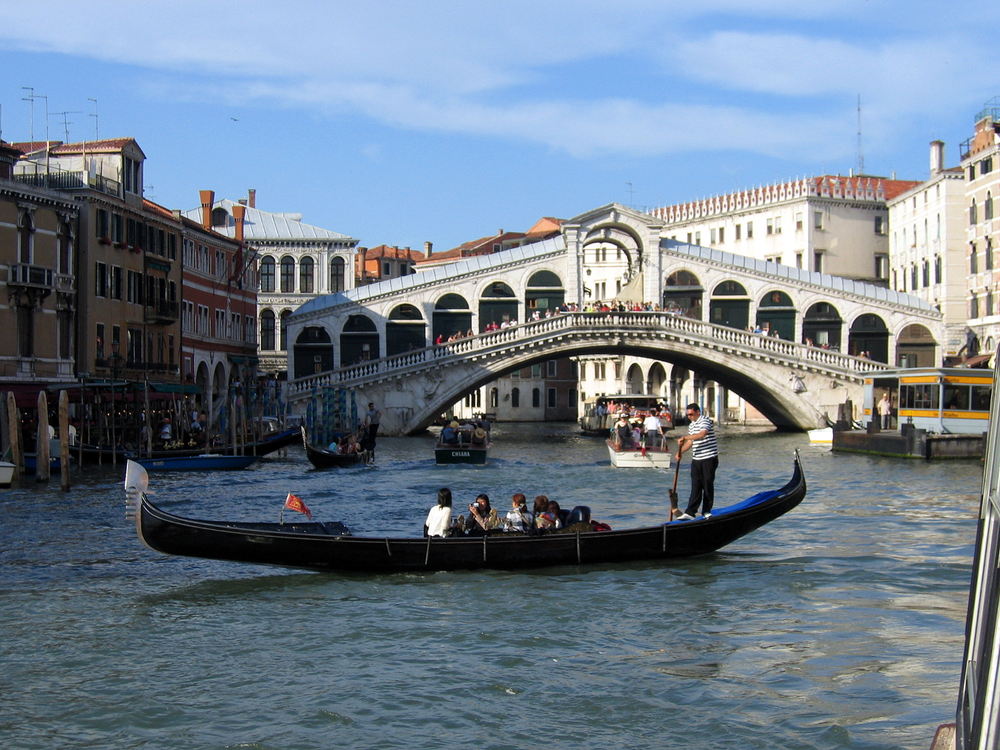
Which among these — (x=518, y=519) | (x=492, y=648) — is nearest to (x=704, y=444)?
(x=518, y=519)

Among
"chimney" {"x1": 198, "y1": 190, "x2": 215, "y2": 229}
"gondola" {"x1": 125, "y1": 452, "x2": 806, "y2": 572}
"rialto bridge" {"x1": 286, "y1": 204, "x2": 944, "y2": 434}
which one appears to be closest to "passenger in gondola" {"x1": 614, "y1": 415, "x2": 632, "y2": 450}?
"rialto bridge" {"x1": 286, "y1": 204, "x2": 944, "y2": 434}

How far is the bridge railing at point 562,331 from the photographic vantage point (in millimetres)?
32312

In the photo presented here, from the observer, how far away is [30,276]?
22.3m

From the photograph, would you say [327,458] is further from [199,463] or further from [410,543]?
[410,543]

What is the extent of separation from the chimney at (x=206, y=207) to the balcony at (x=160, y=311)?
28.2ft

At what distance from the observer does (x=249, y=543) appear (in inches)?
372

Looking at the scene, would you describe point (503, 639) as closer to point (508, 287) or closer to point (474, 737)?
point (474, 737)

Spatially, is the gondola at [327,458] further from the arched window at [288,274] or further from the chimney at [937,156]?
the chimney at [937,156]

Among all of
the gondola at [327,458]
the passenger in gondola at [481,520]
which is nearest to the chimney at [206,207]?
the gondola at [327,458]

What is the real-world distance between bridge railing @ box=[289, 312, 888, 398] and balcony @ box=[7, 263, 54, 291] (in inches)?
396

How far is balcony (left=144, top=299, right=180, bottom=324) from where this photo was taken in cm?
2756

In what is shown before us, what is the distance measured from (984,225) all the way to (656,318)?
8060 mm

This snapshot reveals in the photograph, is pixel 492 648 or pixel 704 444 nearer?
pixel 492 648

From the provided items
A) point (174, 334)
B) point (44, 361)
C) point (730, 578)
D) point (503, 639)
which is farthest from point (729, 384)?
point (503, 639)
